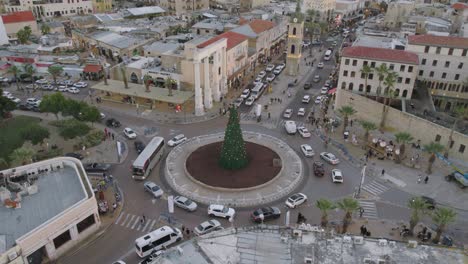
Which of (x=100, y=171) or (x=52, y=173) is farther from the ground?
(x=52, y=173)

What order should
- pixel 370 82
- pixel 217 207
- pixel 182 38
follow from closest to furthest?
pixel 217 207 → pixel 370 82 → pixel 182 38

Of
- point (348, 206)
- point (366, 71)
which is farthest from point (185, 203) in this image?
point (366, 71)

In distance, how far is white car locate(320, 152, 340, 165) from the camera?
196 ft

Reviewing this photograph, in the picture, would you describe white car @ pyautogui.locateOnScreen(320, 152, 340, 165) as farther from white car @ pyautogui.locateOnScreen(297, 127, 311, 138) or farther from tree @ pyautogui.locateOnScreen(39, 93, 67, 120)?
tree @ pyautogui.locateOnScreen(39, 93, 67, 120)

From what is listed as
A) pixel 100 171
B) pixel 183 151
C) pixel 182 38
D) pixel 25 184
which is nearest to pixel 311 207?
pixel 183 151

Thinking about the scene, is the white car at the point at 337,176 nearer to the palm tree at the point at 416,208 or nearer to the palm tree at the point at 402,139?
the palm tree at the point at 402,139

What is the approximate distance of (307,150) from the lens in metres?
62.7

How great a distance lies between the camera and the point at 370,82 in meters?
76.1

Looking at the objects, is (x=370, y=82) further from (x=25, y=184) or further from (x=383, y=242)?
(x=25, y=184)

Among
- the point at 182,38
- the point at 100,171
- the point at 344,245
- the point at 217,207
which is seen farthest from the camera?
the point at 182,38

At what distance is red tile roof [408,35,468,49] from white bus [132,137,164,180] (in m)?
57.0

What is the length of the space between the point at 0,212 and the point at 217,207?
80.4ft

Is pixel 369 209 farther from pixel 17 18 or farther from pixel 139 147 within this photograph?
pixel 17 18

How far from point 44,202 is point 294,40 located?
72.8 metres
